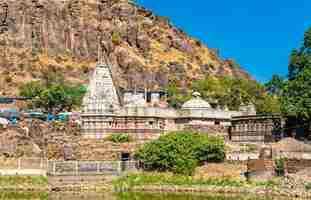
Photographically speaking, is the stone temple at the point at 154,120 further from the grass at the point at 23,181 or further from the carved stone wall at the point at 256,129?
the grass at the point at 23,181

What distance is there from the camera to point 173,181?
4050cm

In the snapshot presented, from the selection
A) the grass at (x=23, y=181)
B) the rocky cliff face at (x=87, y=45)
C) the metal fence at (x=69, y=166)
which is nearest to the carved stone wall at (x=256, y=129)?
the metal fence at (x=69, y=166)

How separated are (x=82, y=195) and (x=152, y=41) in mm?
93562

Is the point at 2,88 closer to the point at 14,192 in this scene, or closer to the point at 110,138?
the point at 110,138

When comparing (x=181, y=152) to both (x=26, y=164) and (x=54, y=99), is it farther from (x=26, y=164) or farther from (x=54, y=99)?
(x=54, y=99)

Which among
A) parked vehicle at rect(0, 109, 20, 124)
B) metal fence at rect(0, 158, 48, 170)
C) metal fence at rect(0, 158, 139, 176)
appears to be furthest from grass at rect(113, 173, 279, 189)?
parked vehicle at rect(0, 109, 20, 124)

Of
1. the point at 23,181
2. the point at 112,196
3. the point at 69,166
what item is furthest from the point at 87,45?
the point at 112,196

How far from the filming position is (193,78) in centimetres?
11681

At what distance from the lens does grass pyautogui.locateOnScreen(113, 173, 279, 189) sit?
129 ft

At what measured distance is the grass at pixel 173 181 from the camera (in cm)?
3922

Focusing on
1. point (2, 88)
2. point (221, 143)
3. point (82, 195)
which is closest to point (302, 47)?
point (221, 143)

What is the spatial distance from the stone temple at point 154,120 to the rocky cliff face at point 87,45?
159ft

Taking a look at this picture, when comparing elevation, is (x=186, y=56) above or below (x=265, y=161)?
above

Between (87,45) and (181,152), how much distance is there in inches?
3092
